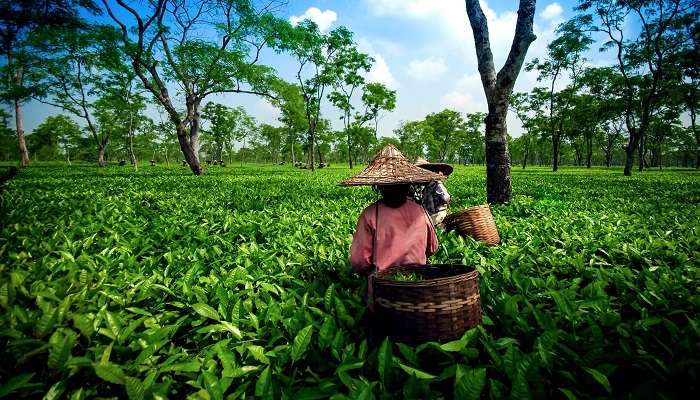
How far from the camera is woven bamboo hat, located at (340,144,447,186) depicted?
2977 mm

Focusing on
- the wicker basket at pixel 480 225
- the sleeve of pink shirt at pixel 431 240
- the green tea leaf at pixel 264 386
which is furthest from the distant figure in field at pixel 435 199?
the green tea leaf at pixel 264 386

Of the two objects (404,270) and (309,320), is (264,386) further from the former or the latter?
(404,270)

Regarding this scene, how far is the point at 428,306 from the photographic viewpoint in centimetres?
233

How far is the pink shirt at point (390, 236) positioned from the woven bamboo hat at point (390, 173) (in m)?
0.27

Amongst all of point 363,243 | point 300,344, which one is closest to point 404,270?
point 363,243

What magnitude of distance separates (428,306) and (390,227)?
968 mm

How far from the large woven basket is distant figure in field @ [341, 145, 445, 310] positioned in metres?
0.66

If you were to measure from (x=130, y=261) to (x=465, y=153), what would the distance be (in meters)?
86.0

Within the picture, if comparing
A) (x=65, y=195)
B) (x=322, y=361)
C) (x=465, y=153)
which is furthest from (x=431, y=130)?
(x=322, y=361)

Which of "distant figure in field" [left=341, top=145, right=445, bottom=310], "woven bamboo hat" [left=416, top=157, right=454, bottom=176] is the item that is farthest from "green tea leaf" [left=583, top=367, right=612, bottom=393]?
"woven bamboo hat" [left=416, top=157, right=454, bottom=176]

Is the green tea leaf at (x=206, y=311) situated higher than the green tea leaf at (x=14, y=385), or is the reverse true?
the green tea leaf at (x=14, y=385)

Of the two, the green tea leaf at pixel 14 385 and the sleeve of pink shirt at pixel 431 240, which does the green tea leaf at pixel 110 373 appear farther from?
the sleeve of pink shirt at pixel 431 240

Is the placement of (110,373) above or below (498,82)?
below

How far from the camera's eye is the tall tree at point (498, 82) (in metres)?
7.26
